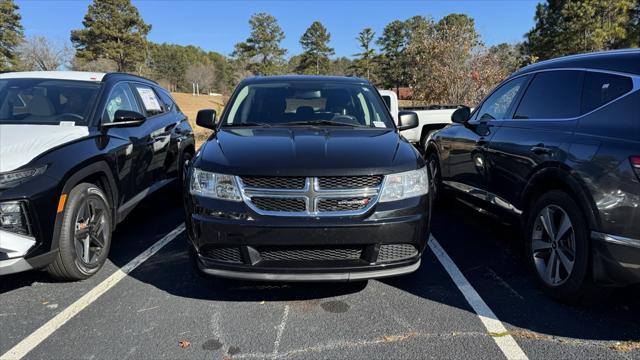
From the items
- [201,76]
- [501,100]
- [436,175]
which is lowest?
[436,175]

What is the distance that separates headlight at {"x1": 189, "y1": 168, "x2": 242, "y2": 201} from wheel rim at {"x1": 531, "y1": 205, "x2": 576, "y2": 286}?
2.27 meters

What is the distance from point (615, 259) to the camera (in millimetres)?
2812

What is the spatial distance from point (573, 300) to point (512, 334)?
607 mm

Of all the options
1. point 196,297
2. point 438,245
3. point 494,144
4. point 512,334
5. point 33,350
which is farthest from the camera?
point 438,245

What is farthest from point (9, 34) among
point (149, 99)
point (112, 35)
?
point (149, 99)

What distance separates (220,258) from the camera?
3.12 meters

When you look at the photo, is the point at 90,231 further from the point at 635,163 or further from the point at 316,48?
the point at 316,48

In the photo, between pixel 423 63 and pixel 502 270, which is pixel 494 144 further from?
pixel 423 63

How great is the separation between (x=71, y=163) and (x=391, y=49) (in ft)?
207

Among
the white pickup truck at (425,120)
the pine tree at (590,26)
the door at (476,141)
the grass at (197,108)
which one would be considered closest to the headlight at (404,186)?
the door at (476,141)

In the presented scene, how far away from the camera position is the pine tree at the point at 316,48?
2889 inches

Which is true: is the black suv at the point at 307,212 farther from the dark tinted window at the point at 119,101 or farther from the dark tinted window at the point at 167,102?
the dark tinted window at the point at 167,102

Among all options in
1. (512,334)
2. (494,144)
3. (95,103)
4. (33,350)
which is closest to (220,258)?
(33,350)

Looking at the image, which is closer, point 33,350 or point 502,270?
point 33,350
